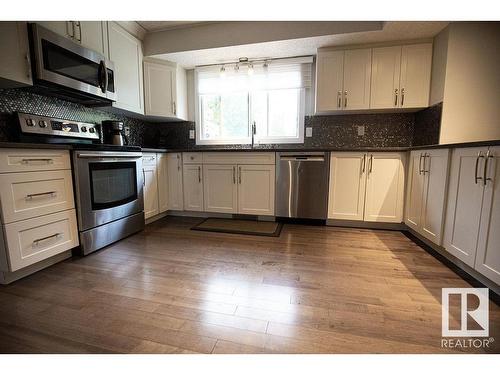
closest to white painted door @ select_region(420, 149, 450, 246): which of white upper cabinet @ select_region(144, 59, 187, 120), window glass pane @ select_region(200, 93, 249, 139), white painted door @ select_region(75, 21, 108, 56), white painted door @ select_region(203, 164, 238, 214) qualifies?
white painted door @ select_region(203, 164, 238, 214)

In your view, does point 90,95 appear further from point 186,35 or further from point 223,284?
Result: point 223,284

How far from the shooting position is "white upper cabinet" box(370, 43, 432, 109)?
2467 millimetres

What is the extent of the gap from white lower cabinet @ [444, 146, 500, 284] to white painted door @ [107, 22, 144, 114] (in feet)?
10.2

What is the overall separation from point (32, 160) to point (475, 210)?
111 inches

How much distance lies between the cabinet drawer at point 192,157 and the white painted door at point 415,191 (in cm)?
232

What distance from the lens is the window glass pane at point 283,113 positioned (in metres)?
3.16

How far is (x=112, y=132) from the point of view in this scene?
261 cm

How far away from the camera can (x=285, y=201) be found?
277cm

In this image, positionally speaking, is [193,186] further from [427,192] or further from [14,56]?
[427,192]

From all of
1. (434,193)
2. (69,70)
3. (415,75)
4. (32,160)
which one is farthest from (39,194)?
(415,75)

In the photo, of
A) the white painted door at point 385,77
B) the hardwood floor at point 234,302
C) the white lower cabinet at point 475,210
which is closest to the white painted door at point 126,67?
the hardwood floor at point 234,302

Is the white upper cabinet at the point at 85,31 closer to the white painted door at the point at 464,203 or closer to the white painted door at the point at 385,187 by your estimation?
the white painted door at the point at 385,187
